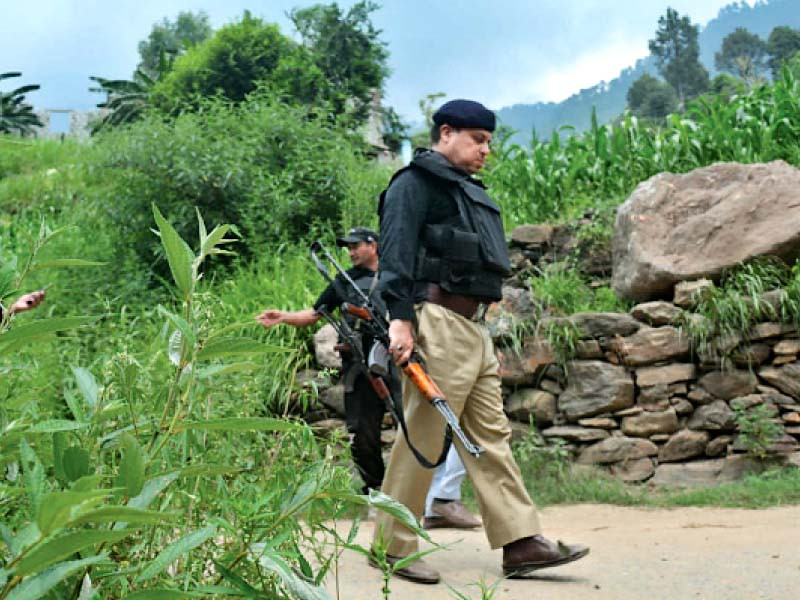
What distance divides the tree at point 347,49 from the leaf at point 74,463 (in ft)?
59.5

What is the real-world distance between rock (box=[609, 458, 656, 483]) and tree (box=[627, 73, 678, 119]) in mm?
42242

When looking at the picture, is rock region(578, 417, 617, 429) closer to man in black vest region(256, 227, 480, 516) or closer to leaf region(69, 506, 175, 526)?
man in black vest region(256, 227, 480, 516)

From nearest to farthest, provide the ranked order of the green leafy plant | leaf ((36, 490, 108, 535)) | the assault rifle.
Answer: leaf ((36, 490, 108, 535)) < the assault rifle < the green leafy plant

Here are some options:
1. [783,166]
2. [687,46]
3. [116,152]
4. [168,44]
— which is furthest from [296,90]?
[687,46]

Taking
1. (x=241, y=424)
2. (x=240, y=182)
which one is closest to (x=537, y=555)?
(x=241, y=424)

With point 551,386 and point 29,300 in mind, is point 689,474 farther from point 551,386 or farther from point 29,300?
point 29,300

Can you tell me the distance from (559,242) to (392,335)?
5.14 m

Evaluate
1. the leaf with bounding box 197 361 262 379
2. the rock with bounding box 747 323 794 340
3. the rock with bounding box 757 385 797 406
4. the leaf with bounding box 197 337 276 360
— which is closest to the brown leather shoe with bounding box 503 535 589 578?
the leaf with bounding box 197 361 262 379

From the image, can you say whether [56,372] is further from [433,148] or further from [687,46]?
[687,46]

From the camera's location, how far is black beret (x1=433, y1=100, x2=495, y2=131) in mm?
4324

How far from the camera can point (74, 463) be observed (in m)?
1.01

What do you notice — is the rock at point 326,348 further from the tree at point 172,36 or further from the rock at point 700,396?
the tree at point 172,36

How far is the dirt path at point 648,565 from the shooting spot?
3803 mm

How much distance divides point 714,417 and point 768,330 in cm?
70
